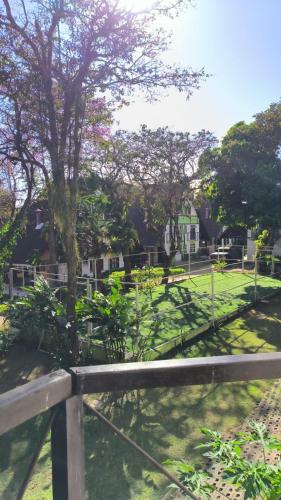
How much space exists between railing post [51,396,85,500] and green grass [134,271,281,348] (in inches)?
242

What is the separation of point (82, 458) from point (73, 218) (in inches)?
236

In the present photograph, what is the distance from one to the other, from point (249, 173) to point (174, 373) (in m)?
13.2

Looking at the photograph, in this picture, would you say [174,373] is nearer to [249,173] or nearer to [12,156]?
[12,156]

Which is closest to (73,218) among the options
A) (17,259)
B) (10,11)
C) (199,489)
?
(10,11)

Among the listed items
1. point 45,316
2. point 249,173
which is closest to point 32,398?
point 45,316

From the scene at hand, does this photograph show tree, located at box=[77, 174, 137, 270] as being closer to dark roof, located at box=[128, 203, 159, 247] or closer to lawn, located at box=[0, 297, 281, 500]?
dark roof, located at box=[128, 203, 159, 247]

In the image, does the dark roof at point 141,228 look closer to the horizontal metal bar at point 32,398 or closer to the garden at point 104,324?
the garden at point 104,324

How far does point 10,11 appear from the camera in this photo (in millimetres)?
6832

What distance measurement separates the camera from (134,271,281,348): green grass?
870 cm

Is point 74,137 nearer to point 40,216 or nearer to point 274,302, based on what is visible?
point 274,302

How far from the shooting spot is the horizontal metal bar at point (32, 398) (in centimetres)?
96

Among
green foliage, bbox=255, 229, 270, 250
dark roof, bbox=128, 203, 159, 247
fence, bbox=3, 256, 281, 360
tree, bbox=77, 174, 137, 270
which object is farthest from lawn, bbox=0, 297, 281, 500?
dark roof, bbox=128, 203, 159, 247

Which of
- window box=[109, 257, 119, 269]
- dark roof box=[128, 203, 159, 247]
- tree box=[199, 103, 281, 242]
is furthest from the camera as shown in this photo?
dark roof box=[128, 203, 159, 247]

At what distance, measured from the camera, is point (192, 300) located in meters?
11.7
